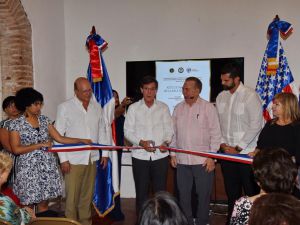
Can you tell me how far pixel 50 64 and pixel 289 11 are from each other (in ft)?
12.0

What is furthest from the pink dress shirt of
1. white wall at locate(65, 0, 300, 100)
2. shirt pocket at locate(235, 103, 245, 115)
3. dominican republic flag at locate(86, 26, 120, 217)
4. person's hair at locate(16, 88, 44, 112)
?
white wall at locate(65, 0, 300, 100)

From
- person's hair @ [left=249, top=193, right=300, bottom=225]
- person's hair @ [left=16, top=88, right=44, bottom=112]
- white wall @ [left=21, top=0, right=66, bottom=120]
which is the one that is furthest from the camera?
white wall @ [left=21, top=0, right=66, bottom=120]

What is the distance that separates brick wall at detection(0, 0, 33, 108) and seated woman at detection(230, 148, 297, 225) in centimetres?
384

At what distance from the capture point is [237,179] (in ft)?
13.5

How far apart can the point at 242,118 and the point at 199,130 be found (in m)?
0.48

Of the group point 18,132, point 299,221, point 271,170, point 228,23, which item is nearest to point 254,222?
point 299,221

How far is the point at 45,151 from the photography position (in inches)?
147

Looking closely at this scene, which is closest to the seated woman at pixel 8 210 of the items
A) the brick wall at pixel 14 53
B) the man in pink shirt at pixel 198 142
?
the man in pink shirt at pixel 198 142

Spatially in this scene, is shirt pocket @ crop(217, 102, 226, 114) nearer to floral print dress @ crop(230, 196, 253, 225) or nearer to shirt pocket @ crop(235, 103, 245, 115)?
shirt pocket @ crop(235, 103, 245, 115)

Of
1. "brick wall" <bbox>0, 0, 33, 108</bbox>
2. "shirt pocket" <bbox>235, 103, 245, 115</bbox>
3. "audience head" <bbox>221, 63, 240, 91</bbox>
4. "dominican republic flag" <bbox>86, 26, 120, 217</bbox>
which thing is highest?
"brick wall" <bbox>0, 0, 33, 108</bbox>

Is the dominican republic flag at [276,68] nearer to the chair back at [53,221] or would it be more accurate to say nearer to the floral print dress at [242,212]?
the floral print dress at [242,212]

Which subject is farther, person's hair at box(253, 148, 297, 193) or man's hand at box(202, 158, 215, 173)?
man's hand at box(202, 158, 215, 173)

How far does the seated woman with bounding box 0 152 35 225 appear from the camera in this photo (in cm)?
222

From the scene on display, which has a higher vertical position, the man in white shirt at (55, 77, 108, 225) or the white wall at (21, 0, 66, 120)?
the white wall at (21, 0, 66, 120)
